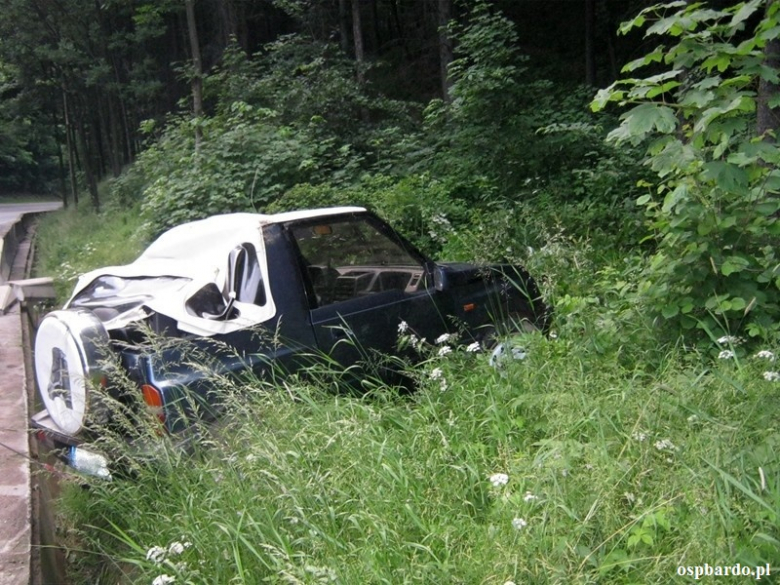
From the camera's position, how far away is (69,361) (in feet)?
11.9

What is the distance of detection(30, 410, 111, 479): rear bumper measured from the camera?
3572 mm

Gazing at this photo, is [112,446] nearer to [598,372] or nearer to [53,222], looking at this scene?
[598,372]

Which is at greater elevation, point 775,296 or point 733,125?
point 733,125

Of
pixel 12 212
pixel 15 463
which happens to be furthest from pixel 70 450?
pixel 12 212

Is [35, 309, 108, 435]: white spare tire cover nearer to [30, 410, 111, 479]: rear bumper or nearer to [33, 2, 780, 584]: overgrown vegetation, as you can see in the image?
[30, 410, 111, 479]: rear bumper

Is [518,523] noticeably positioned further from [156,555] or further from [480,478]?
[156,555]

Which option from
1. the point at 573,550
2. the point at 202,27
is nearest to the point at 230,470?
the point at 573,550

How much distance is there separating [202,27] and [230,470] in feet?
79.6

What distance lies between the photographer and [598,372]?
12.5ft

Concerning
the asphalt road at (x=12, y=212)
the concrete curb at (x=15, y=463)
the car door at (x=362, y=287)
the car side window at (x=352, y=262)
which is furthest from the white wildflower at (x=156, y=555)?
the asphalt road at (x=12, y=212)

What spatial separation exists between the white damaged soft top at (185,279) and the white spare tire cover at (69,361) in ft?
0.53

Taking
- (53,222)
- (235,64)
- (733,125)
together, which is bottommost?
(53,222)

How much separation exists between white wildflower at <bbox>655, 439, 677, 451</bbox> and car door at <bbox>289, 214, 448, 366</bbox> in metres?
1.90

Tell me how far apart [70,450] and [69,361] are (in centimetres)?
54
